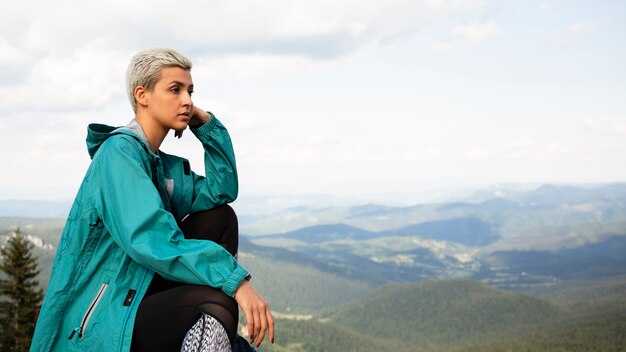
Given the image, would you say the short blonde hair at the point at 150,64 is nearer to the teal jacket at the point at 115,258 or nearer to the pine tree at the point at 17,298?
the teal jacket at the point at 115,258

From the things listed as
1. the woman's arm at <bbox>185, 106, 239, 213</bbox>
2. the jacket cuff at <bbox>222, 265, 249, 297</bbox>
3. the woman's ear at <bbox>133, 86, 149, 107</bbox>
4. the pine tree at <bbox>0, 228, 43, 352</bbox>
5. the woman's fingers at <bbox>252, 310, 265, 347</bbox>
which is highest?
the woman's ear at <bbox>133, 86, 149, 107</bbox>

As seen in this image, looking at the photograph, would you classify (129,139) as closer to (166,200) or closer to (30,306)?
(166,200)

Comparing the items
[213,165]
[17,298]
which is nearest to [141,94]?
[213,165]

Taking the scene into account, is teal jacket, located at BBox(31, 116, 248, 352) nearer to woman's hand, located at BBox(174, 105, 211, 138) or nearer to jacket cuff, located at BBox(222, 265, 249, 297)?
jacket cuff, located at BBox(222, 265, 249, 297)

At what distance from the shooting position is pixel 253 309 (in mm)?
3430

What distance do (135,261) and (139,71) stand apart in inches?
62.2

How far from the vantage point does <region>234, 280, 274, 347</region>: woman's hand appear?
11.2 feet

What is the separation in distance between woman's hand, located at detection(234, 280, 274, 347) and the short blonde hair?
74.8 inches

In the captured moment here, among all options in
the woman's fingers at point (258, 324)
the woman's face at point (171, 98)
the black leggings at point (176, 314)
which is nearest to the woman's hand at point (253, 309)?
the woman's fingers at point (258, 324)

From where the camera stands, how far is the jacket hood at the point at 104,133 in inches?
160

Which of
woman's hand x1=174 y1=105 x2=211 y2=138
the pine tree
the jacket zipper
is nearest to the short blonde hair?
woman's hand x1=174 y1=105 x2=211 y2=138

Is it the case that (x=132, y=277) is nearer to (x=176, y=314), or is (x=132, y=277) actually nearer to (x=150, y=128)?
(x=176, y=314)

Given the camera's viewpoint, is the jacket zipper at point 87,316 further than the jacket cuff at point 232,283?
Yes

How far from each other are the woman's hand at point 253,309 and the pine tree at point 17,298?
3563cm
